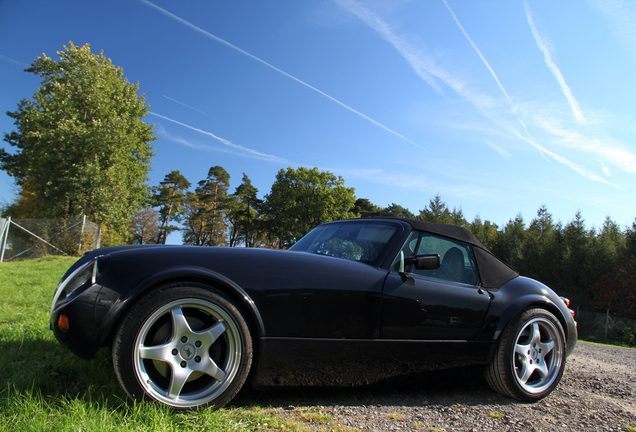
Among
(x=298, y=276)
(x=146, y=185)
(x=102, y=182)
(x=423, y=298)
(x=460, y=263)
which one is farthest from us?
(x=146, y=185)

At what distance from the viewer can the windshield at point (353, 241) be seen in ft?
9.70

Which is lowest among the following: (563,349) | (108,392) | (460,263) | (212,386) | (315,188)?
(108,392)

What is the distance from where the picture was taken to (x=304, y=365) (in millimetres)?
2412

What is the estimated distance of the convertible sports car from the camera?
6.90ft

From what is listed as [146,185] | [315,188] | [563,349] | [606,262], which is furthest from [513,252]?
[563,349]

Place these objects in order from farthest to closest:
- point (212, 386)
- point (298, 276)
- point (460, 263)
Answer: point (460, 263), point (298, 276), point (212, 386)

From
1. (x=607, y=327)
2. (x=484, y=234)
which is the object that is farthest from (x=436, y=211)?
(x=607, y=327)

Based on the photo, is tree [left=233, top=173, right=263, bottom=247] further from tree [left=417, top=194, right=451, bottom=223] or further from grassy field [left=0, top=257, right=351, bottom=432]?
grassy field [left=0, top=257, right=351, bottom=432]

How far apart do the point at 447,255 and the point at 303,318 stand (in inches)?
58.9

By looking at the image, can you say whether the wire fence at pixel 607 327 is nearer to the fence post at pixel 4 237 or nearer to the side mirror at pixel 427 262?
the side mirror at pixel 427 262

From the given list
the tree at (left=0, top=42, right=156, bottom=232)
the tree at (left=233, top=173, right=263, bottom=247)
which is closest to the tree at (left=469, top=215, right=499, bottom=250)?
the tree at (left=233, top=173, right=263, bottom=247)

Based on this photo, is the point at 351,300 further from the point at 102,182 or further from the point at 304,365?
the point at 102,182

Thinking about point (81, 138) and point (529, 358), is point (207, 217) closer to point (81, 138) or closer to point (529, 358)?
point (81, 138)

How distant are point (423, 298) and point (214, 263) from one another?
1482 mm
